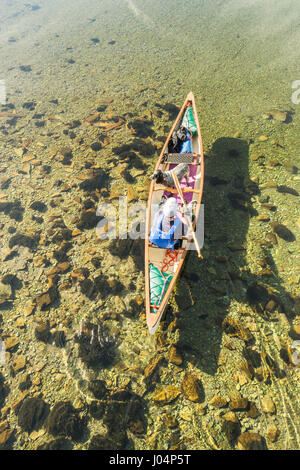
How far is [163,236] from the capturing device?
8.47 metres

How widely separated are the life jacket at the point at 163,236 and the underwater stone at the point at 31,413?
5812 millimetres

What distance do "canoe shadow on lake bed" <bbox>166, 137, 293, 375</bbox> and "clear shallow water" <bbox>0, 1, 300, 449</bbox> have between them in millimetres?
44

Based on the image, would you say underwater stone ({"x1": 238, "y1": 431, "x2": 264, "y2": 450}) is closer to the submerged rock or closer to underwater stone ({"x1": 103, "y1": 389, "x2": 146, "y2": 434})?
underwater stone ({"x1": 103, "y1": 389, "x2": 146, "y2": 434})

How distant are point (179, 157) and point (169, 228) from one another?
13.5 ft

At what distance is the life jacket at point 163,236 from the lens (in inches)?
333

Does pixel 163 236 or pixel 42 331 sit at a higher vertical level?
pixel 163 236

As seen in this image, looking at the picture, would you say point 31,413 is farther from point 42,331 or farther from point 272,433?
point 272,433

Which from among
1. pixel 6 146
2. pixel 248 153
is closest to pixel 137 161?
pixel 248 153

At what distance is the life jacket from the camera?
847cm

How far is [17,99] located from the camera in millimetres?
17766

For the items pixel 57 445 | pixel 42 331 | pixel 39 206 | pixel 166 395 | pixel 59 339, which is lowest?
pixel 57 445
